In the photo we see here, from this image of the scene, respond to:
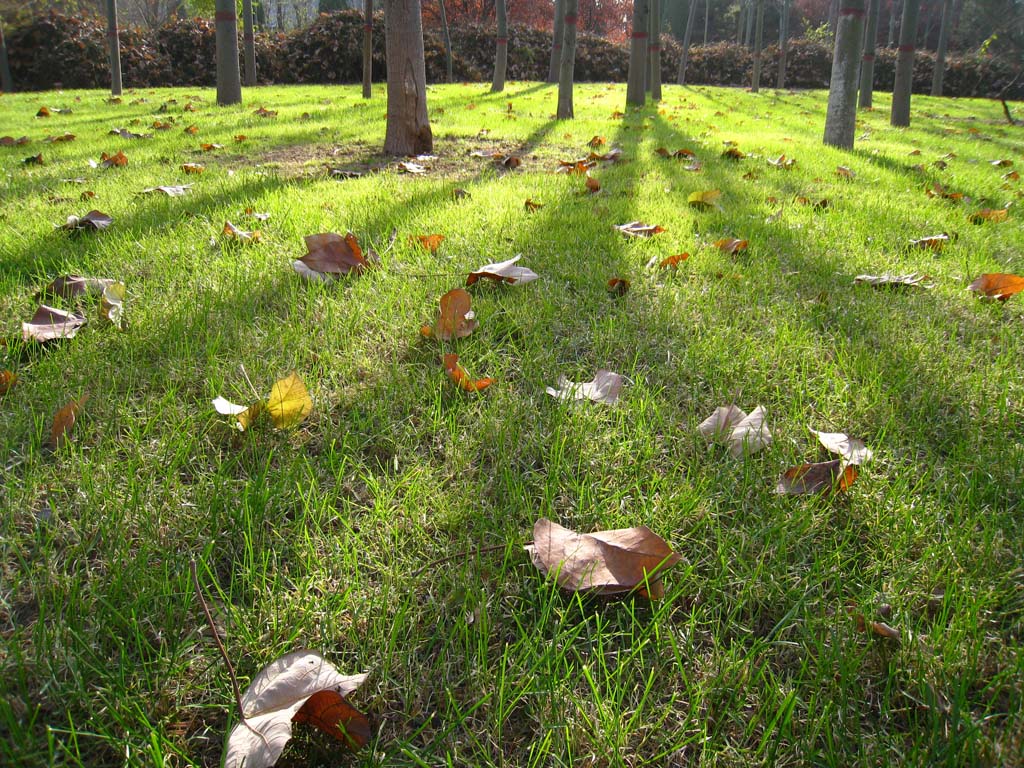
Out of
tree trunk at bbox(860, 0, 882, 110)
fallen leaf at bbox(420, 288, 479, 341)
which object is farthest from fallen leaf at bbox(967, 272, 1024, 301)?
tree trunk at bbox(860, 0, 882, 110)

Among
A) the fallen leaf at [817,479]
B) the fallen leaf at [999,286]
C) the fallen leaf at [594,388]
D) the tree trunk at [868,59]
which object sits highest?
the tree trunk at [868,59]

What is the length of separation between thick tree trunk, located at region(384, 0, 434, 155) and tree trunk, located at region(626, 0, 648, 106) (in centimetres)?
666

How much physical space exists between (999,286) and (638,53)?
32.0ft

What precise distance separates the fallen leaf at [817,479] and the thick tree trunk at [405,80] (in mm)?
4475

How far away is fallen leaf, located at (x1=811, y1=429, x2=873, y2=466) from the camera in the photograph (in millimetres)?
1312

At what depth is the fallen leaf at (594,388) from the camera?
→ 5.11 feet

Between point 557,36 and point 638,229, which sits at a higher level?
point 557,36

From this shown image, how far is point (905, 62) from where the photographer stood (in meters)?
9.49

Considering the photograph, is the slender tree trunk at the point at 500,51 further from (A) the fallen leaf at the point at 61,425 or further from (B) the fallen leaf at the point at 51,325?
(A) the fallen leaf at the point at 61,425

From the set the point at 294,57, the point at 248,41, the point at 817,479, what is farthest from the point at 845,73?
the point at 294,57

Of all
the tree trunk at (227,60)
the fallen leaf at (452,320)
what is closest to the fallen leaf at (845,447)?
the fallen leaf at (452,320)

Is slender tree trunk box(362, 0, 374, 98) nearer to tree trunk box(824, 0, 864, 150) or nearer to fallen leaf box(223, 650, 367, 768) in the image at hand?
tree trunk box(824, 0, 864, 150)

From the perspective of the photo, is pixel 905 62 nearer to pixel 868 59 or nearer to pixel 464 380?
pixel 868 59

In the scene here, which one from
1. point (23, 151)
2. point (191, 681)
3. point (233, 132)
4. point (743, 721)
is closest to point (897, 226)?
point (743, 721)
